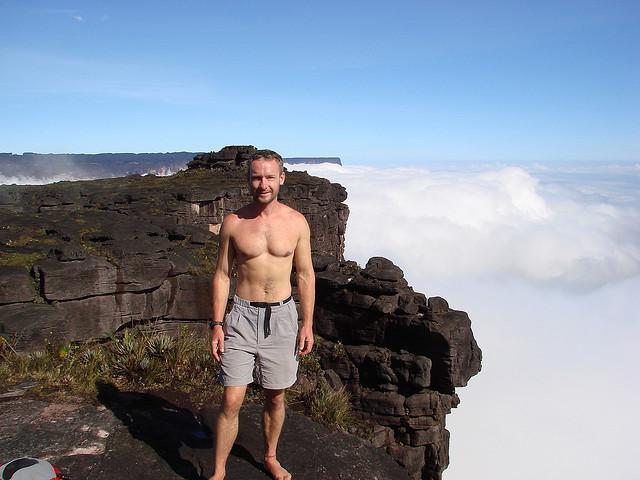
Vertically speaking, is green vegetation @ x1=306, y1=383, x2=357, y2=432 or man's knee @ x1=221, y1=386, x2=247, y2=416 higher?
man's knee @ x1=221, y1=386, x2=247, y2=416

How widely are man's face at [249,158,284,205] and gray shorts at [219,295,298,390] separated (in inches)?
41.8

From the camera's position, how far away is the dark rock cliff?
10266 millimetres

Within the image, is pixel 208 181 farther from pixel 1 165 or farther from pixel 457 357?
pixel 1 165

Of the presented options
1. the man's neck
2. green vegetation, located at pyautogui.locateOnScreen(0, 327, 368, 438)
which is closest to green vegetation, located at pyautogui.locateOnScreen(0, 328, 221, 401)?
green vegetation, located at pyautogui.locateOnScreen(0, 327, 368, 438)

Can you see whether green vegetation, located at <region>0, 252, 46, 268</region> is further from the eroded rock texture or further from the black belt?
the black belt

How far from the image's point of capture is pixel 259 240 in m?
5.02

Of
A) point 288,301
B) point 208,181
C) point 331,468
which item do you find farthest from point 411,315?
point 208,181

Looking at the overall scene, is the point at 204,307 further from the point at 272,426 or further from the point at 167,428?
the point at 272,426

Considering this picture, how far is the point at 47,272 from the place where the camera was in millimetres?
10125

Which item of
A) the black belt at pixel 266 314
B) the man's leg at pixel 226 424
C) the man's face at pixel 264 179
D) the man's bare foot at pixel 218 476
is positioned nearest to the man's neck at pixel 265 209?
the man's face at pixel 264 179

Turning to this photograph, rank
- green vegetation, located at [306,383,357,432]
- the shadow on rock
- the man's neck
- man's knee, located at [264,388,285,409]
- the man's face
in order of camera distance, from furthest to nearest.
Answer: green vegetation, located at [306,383,357,432] < the shadow on rock < man's knee, located at [264,388,285,409] < the man's neck < the man's face

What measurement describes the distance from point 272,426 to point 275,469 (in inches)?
19.4

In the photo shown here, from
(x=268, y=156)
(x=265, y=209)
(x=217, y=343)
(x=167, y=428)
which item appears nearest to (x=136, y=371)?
(x=167, y=428)

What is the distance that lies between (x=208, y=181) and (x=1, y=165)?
454ft
